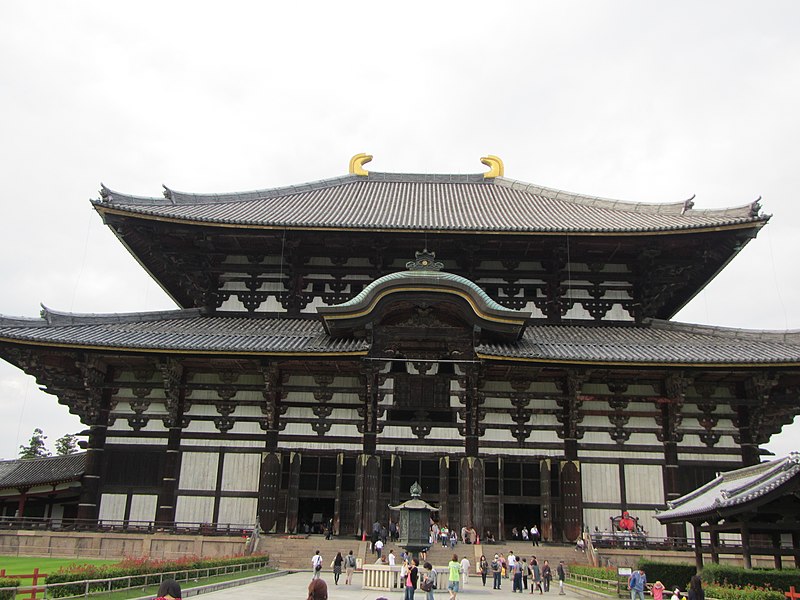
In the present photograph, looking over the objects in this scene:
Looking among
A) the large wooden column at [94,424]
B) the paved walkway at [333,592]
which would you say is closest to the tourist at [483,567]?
the paved walkway at [333,592]

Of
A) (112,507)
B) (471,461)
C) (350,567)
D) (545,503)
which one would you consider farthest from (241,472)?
(545,503)

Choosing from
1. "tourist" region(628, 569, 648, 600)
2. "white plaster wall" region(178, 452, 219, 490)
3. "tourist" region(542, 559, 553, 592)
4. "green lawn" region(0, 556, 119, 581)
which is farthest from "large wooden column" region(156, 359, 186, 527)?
"tourist" region(628, 569, 648, 600)

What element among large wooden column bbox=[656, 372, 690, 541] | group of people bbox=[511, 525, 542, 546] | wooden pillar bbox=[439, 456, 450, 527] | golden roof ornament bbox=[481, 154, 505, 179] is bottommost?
group of people bbox=[511, 525, 542, 546]

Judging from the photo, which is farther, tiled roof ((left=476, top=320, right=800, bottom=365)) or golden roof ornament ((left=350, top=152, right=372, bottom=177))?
golden roof ornament ((left=350, top=152, right=372, bottom=177))

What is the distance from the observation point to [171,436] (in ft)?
88.0

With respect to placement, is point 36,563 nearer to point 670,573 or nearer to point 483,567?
point 483,567

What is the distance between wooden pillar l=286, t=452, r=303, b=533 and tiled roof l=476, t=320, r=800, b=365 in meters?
8.43

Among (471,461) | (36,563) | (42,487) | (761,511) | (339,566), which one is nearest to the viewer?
(761,511)

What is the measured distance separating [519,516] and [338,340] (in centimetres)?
1056

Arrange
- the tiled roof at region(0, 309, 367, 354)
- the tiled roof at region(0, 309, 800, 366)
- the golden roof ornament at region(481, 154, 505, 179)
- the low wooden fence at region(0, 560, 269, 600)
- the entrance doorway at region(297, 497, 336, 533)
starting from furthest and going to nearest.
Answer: the golden roof ornament at region(481, 154, 505, 179)
the entrance doorway at region(297, 497, 336, 533)
the tiled roof at region(0, 309, 367, 354)
the tiled roof at region(0, 309, 800, 366)
the low wooden fence at region(0, 560, 269, 600)

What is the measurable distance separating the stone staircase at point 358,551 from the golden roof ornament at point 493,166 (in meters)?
24.6

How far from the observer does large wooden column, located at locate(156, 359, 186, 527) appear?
26.0 metres

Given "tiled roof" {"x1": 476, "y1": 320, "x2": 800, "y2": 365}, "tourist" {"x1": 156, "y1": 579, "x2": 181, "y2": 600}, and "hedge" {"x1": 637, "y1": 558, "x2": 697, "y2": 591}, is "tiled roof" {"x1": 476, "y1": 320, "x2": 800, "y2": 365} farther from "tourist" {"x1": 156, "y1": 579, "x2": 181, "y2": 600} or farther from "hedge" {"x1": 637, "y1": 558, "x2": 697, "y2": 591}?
"tourist" {"x1": 156, "y1": 579, "x2": 181, "y2": 600}

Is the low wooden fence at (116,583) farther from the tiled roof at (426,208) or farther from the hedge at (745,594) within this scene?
the tiled roof at (426,208)
